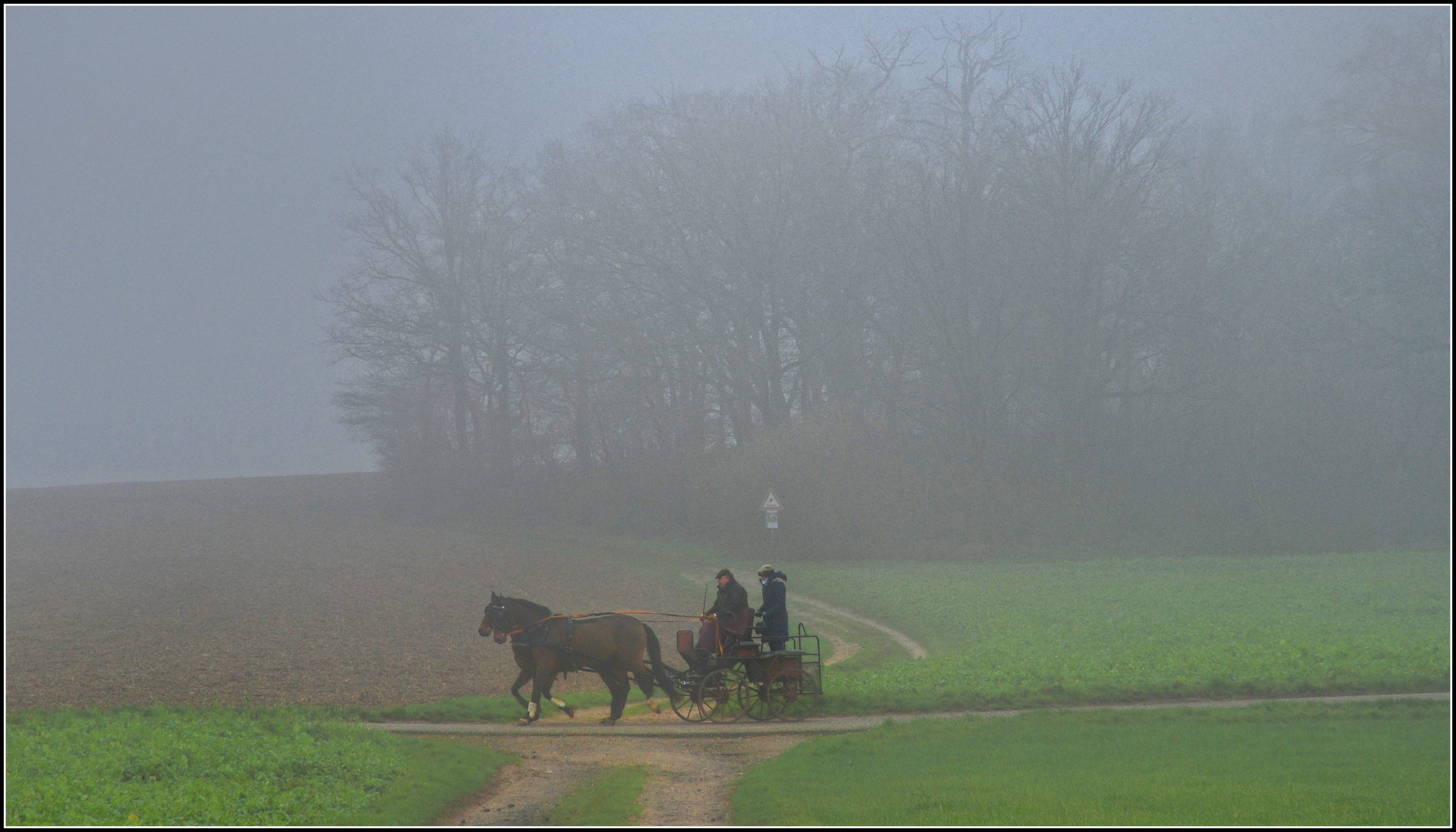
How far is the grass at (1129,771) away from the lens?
10.3m

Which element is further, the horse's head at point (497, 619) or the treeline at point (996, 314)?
the treeline at point (996, 314)

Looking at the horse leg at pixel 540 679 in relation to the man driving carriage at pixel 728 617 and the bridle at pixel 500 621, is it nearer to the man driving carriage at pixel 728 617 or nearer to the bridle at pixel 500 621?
the bridle at pixel 500 621

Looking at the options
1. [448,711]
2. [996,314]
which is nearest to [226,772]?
[448,711]

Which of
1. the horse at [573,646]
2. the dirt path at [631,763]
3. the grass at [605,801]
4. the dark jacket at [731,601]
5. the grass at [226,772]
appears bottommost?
the dirt path at [631,763]

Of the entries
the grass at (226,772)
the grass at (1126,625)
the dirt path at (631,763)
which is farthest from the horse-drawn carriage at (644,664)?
the grass at (226,772)

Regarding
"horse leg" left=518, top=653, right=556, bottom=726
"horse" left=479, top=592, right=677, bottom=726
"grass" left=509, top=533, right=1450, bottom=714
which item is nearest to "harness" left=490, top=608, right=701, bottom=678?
"horse" left=479, top=592, right=677, bottom=726

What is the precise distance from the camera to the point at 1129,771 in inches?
478

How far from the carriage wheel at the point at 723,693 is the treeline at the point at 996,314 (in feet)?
92.8

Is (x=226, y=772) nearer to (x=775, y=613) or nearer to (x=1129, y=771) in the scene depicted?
→ (x=775, y=613)

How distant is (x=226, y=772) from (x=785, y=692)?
25.1ft

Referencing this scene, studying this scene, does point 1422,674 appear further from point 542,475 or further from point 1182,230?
point 542,475

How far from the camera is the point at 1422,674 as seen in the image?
736 inches

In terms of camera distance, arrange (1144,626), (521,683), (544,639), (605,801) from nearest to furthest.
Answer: (605,801) → (544,639) → (521,683) → (1144,626)

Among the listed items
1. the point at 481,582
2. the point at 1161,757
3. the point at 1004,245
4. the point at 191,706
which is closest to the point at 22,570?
the point at 481,582
